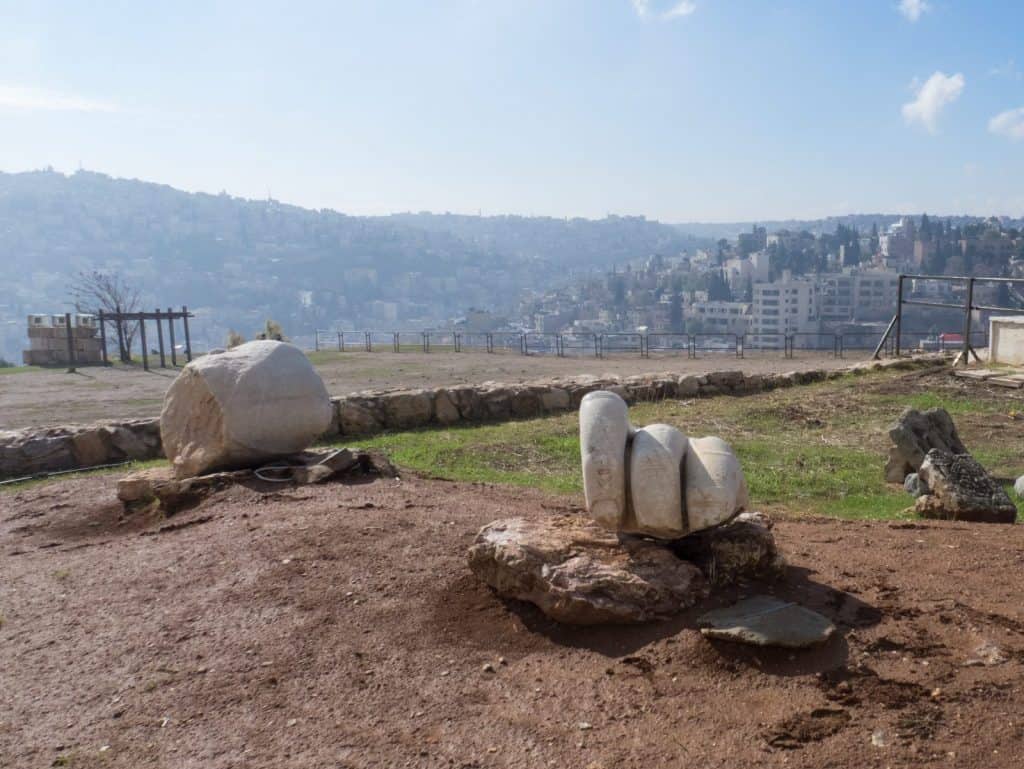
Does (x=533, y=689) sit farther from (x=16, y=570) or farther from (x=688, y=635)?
(x=16, y=570)

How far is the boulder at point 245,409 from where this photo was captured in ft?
30.1

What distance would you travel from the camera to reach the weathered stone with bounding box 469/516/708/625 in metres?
5.21

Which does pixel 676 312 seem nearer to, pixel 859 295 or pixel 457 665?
pixel 859 295

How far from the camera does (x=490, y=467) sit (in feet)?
37.8

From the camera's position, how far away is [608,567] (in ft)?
17.7

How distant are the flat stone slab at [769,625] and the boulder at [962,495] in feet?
11.2

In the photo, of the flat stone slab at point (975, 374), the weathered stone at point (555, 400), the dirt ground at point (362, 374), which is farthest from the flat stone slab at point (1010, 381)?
the weathered stone at point (555, 400)

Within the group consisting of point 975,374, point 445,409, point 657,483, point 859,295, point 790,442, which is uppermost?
point 859,295

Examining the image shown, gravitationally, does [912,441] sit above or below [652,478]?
below

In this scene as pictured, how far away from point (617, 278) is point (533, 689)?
9277 centimetres

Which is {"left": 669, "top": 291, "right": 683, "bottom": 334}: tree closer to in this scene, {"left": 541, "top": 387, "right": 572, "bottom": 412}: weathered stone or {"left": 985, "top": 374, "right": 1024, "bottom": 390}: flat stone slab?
{"left": 985, "top": 374, "right": 1024, "bottom": 390}: flat stone slab

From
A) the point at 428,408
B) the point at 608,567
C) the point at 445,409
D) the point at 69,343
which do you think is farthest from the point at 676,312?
the point at 608,567

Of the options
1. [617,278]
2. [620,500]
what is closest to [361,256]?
[617,278]

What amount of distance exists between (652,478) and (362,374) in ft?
69.1
